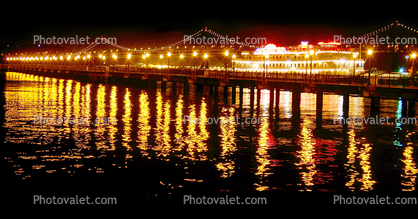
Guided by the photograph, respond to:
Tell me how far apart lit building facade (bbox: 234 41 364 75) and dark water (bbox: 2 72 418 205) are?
34799 millimetres

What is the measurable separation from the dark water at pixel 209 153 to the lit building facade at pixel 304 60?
34799 mm

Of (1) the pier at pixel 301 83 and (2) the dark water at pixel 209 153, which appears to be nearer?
(2) the dark water at pixel 209 153

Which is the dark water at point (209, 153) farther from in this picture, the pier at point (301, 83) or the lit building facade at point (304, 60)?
the lit building facade at point (304, 60)

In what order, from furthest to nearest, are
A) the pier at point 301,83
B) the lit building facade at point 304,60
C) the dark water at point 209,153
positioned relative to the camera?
the lit building facade at point 304,60 < the pier at point 301,83 < the dark water at point 209,153

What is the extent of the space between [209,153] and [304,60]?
220 ft

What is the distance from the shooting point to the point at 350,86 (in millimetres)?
41000

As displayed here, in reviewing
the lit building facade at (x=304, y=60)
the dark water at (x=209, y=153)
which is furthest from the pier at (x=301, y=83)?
the lit building facade at (x=304, y=60)

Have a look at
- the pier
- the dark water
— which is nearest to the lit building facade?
the pier

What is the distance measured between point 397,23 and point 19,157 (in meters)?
59.0

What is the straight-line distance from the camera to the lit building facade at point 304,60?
80625mm

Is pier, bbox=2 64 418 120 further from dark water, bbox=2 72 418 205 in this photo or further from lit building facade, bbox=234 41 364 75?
lit building facade, bbox=234 41 364 75

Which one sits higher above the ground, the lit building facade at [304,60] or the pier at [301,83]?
the lit building facade at [304,60]

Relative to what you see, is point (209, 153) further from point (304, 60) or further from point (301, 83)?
point (304, 60)

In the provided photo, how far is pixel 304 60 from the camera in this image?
8919cm
